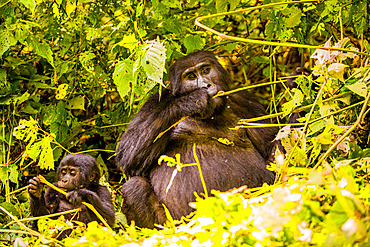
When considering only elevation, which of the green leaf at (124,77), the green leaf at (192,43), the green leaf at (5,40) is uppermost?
the green leaf at (5,40)

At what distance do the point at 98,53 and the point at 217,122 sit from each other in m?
1.43

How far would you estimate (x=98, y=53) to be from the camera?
339 centimetres

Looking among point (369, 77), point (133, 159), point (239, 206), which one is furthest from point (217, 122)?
point (239, 206)

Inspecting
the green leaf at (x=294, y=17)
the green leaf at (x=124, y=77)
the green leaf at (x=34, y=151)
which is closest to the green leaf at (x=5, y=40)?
the green leaf at (x=34, y=151)

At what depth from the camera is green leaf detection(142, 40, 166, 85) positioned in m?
1.99

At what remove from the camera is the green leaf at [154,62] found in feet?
6.54

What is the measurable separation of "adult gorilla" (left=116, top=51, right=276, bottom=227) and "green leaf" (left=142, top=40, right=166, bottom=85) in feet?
1.70

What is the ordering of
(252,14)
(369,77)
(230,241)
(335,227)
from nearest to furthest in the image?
(335,227), (230,241), (369,77), (252,14)

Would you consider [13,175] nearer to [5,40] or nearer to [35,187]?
[35,187]

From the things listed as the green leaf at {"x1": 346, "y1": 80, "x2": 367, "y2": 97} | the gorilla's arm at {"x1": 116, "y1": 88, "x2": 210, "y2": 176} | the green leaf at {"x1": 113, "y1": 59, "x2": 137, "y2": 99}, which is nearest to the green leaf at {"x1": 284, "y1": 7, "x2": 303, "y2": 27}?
the gorilla's arm at {"x1": 116, "y1": 88, "x2": 210, "y2": 176}

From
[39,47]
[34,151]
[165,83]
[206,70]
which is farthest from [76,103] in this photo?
[206,70]

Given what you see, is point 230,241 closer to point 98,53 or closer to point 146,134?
point 146,134

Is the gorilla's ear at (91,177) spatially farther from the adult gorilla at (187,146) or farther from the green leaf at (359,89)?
the green leaf at (359,89)

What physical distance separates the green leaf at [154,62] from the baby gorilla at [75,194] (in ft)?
3.62
